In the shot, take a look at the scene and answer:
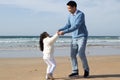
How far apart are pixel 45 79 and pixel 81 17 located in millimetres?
1697

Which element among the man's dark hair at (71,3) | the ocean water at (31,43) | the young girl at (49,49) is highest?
the man's dark hair at (71,3)

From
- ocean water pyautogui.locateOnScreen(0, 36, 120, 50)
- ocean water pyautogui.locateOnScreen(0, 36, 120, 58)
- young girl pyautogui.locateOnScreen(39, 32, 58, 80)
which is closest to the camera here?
young girl pyautogui.locateOnScreen(39, 32, 58, 80)

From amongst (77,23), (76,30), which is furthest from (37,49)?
(77,23)

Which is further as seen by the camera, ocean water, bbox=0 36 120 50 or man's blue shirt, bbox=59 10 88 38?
ocean water, bbox=0 36 120 50

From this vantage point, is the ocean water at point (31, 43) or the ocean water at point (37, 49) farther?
the ocean water at point (31, 43)

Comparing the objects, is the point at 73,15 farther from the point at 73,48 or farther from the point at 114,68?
the point at 114,68

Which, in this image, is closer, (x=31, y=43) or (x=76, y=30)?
(x=76, y=30)

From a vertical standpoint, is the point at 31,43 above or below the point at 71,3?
below

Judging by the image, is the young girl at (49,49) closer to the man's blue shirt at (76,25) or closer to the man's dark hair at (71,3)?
the man's blue shirt at (76,25)

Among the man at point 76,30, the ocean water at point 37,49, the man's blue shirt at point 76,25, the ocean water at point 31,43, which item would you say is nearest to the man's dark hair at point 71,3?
the man at point 76,30

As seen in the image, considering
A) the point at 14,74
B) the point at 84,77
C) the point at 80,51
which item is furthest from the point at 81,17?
the point at 14,74

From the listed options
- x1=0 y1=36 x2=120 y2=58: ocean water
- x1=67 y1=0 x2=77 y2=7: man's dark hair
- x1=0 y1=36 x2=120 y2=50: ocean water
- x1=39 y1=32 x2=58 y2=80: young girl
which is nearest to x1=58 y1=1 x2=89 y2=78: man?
x1=67 y1=0 x2=77 y2=7: man's dark hair

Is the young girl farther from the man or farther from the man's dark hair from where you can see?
the man's dark hair

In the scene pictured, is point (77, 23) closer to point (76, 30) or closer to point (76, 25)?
point (76, 25)
